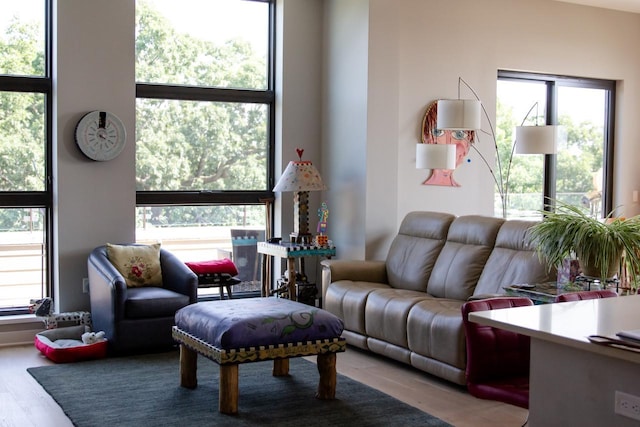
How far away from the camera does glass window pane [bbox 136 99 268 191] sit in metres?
6.55

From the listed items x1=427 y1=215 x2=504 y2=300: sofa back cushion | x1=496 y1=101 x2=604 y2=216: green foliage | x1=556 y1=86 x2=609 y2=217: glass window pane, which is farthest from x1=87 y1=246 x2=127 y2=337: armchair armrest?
x1=556 y1=86 x2=609 y2=217: glass window pane

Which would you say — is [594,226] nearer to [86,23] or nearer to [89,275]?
[89,275]

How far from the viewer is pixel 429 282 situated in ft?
18.7

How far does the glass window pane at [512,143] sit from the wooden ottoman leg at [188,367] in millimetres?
3897

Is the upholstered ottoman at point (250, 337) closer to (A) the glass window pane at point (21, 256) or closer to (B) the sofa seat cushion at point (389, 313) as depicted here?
(B) the sofa seat cushion at point (389, 313)

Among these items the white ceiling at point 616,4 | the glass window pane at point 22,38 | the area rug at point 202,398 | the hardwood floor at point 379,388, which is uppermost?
the white ceiling at point 616,4

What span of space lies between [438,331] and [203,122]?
3.09m

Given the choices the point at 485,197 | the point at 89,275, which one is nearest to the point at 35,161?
the point at 89,275

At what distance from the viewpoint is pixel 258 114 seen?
706cm

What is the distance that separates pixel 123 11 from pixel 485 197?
3.66m

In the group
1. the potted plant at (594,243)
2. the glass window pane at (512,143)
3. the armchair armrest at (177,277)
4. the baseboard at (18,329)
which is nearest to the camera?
the potted plant at (594,243)

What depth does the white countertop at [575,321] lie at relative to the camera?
2.14m

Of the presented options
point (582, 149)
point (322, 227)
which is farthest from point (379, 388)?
point (582, 149)

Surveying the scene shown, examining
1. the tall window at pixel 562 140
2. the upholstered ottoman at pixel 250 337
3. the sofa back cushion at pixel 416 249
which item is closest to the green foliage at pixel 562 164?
the tall window at pixel 562 140
